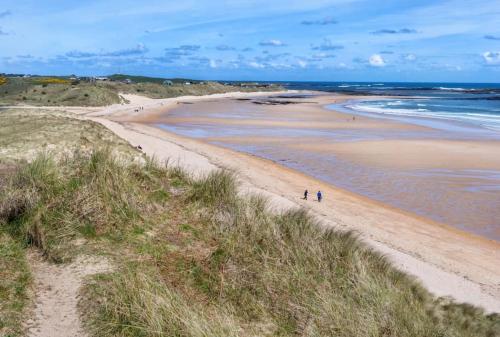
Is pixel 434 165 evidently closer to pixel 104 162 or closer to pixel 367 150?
pixel 367 150

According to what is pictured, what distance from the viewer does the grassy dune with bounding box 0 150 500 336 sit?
18.1 ft

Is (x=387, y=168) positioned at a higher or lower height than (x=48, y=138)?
lower

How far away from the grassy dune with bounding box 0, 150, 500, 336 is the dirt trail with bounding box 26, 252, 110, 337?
0.17 meters

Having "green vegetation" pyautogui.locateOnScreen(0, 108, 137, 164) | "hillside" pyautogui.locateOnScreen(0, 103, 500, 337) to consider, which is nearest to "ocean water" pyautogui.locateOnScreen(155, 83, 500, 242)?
"hillside" pyautogui.locateOnScreen(0, 103, 500, 337)

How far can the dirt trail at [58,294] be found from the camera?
509 centimetres

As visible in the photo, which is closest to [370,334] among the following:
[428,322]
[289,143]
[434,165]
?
[428,322]

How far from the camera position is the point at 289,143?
28.3m

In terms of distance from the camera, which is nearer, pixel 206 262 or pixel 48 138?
pixel 206 262

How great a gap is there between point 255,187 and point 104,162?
25.3 feet

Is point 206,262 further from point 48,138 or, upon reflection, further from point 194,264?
point 48,138

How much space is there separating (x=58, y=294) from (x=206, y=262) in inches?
85.4

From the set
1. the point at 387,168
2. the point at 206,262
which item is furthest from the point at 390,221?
the point at 387,168

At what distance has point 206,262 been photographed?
708 centimetres

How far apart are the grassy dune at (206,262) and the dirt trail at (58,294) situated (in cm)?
17
